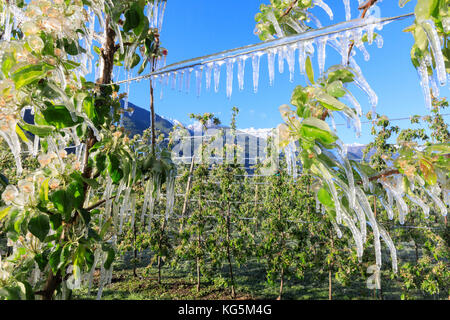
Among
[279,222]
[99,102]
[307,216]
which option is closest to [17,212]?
[99,102]

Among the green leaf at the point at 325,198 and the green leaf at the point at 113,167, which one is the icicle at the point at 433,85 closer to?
the green leaf at the point at 325,198

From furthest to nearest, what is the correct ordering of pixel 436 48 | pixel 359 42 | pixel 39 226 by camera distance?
pixel 39 226 → pixel 359 42 → pixel 436 48

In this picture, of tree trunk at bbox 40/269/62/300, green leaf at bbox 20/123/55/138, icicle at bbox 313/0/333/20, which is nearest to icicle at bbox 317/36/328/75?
icicle at bbox 313/0/333/20

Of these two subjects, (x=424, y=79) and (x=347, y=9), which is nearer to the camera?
(x=424, y=79)

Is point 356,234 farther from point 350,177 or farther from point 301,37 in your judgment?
point 301,37

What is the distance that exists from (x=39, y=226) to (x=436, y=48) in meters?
0.79

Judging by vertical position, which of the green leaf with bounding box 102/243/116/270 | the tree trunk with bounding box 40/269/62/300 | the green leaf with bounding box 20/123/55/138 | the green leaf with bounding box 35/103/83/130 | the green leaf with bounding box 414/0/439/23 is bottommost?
the tree trunk with bounding box 40/269/62/300

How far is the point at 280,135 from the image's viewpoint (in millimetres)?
433

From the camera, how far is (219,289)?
455 centimetres

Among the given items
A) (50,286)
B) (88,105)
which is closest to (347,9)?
(88,105)

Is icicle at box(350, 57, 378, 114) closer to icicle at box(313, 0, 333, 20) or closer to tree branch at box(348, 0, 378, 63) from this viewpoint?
tree branch at box(348, 0, 378, 63)

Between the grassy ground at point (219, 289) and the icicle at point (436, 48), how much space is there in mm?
4248

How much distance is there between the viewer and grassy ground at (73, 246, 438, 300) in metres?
4.09

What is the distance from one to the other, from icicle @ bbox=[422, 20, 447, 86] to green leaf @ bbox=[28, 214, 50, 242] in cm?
78
